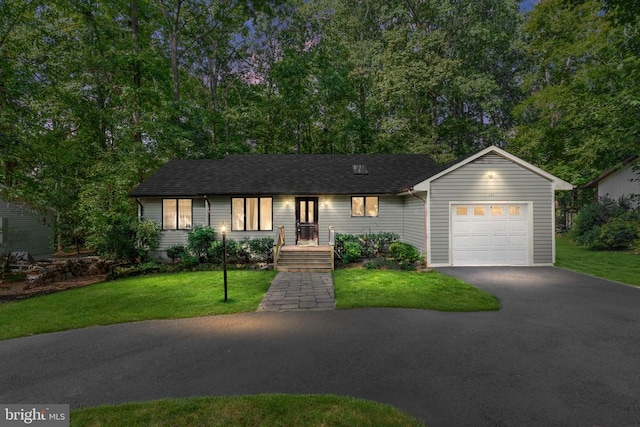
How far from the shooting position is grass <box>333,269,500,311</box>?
7984 millimetres

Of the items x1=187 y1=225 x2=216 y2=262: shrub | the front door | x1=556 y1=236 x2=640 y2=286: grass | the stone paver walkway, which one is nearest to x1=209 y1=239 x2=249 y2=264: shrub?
x1=187 y1=225 x2=216 y2=262: shrub

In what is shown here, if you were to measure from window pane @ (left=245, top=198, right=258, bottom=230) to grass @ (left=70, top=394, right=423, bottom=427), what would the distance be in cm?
1262

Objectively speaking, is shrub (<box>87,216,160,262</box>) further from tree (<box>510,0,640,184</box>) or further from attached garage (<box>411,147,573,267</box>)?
tree (<box>510,0,640,184</box>)

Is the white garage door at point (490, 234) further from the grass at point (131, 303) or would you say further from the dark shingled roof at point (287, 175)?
the grass at point (131, 303)

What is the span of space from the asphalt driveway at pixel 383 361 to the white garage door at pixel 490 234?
5471 millimetres

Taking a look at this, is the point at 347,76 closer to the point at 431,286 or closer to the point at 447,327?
the point at 431,286

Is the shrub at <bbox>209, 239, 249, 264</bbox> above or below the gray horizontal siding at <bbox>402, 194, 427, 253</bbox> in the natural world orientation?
below

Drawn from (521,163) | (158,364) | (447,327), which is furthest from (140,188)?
(521,163)

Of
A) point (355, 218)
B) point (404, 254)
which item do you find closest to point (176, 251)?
point (355, 218)

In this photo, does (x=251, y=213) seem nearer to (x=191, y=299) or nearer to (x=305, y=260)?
(x=305, y=260)

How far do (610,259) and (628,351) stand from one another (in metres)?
12.6

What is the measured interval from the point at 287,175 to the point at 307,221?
3006 mm

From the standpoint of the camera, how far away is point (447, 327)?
6469mm

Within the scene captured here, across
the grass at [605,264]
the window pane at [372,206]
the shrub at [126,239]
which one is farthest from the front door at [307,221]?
the grass at [605,264]
